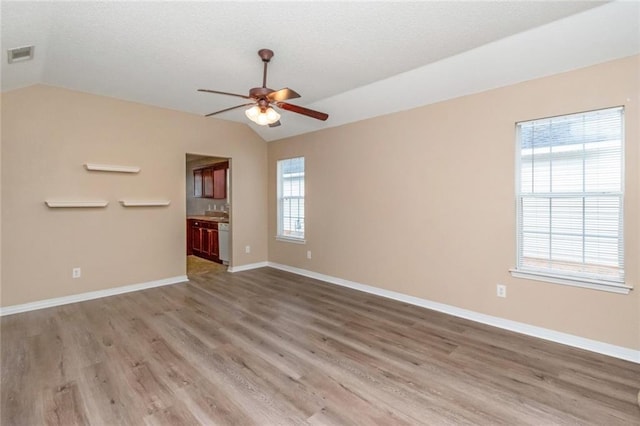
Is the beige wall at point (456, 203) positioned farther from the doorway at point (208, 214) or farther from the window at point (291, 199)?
the doorway at point (208, 214)

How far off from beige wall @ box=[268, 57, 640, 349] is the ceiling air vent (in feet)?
11.1

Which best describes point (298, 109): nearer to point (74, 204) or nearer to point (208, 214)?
point (74, 204)

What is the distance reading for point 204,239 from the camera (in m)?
6.54

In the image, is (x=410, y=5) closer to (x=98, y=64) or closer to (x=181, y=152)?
(x=98, y=64)

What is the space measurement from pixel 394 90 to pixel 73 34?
3.11 m

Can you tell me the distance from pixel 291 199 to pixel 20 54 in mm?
3746

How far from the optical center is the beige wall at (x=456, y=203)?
252 cm

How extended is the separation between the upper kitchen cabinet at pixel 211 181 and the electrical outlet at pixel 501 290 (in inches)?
205

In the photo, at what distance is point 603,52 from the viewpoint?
2.45m

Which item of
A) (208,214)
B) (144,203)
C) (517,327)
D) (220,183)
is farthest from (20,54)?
(517,327)

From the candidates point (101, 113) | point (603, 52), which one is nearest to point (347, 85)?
point (603, 52)

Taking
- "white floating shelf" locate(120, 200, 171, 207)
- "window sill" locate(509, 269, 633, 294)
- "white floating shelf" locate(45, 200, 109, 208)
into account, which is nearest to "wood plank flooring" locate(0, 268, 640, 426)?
"window sill" locate(509, 269, 633, 294)

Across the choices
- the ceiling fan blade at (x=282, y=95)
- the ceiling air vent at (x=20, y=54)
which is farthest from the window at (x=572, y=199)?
the ceiling air vent at (x=20, y=54)

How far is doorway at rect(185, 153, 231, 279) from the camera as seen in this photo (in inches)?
228
